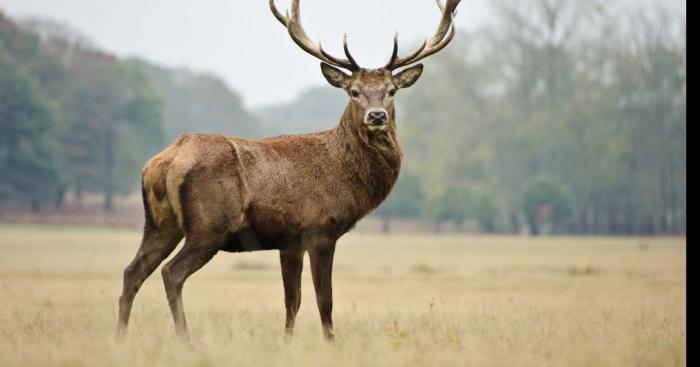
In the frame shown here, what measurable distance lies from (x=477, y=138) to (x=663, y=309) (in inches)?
2283

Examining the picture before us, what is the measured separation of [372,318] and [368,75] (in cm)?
343

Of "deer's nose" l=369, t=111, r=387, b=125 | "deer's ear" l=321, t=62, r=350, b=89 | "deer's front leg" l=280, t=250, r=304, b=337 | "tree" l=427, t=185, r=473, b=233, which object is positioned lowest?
"tree" l=427, t=185, r=473, b=233

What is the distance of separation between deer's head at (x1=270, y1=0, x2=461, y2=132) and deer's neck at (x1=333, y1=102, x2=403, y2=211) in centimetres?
17

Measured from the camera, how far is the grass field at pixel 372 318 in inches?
290

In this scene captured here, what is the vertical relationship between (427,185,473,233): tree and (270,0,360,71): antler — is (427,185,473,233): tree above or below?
below

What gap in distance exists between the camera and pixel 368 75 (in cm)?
995

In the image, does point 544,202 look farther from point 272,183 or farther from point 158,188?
point 158,188

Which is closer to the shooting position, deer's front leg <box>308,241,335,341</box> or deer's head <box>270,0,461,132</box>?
deer's front leg <box>308,241,335,341</box>

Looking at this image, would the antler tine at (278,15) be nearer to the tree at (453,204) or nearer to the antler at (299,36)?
the antler at (299,36)

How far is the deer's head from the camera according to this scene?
973cm

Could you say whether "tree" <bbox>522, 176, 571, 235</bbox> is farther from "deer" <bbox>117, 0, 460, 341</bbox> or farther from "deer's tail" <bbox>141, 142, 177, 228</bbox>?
"deer's tail" <bbox>141, 142, 177, 228</bbox>

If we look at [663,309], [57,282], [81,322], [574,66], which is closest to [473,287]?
[663,309]

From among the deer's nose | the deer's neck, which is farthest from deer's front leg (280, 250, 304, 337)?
the deer's nose

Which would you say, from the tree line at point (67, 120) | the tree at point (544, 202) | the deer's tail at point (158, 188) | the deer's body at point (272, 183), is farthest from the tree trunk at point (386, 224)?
the deer's tail at point (158, 188)
